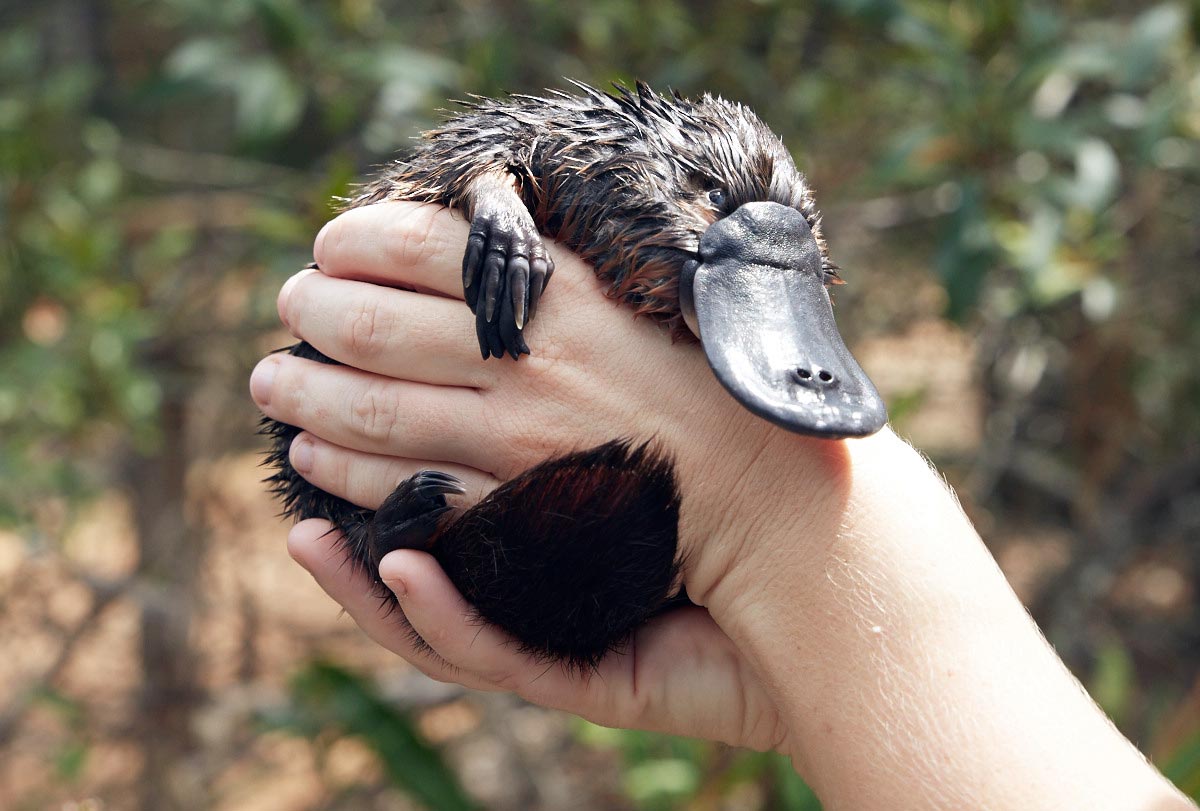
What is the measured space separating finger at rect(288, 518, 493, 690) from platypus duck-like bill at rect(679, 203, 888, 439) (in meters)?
0.67

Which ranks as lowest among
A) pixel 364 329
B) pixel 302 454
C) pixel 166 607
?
pixel 166 607

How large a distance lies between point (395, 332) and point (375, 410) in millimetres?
130

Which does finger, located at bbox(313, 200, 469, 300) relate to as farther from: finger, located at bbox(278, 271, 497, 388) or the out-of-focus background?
the out-of-focus background

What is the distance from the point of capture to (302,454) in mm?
1621

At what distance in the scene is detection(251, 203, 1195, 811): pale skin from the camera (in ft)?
3.84

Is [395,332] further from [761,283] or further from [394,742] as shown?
[394,742]

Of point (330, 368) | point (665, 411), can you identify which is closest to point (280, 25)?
point (330, 368)

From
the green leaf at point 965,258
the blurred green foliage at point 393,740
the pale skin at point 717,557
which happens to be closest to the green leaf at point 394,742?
the blurred green foliage at point 393,740

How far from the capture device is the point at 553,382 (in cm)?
146

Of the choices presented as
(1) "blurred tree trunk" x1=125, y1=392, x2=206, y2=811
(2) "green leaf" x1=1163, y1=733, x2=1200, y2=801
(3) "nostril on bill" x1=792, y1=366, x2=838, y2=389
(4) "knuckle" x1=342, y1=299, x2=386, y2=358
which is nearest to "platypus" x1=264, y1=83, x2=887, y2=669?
(3) "nostril on bill" x1=792, y1=366, x2=838, y2=389

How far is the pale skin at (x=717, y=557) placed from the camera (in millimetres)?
1172

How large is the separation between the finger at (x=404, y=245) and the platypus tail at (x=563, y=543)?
1.12ft

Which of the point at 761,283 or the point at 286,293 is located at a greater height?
the point at 761,283

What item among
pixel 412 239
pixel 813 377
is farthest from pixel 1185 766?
pixel 412 239
